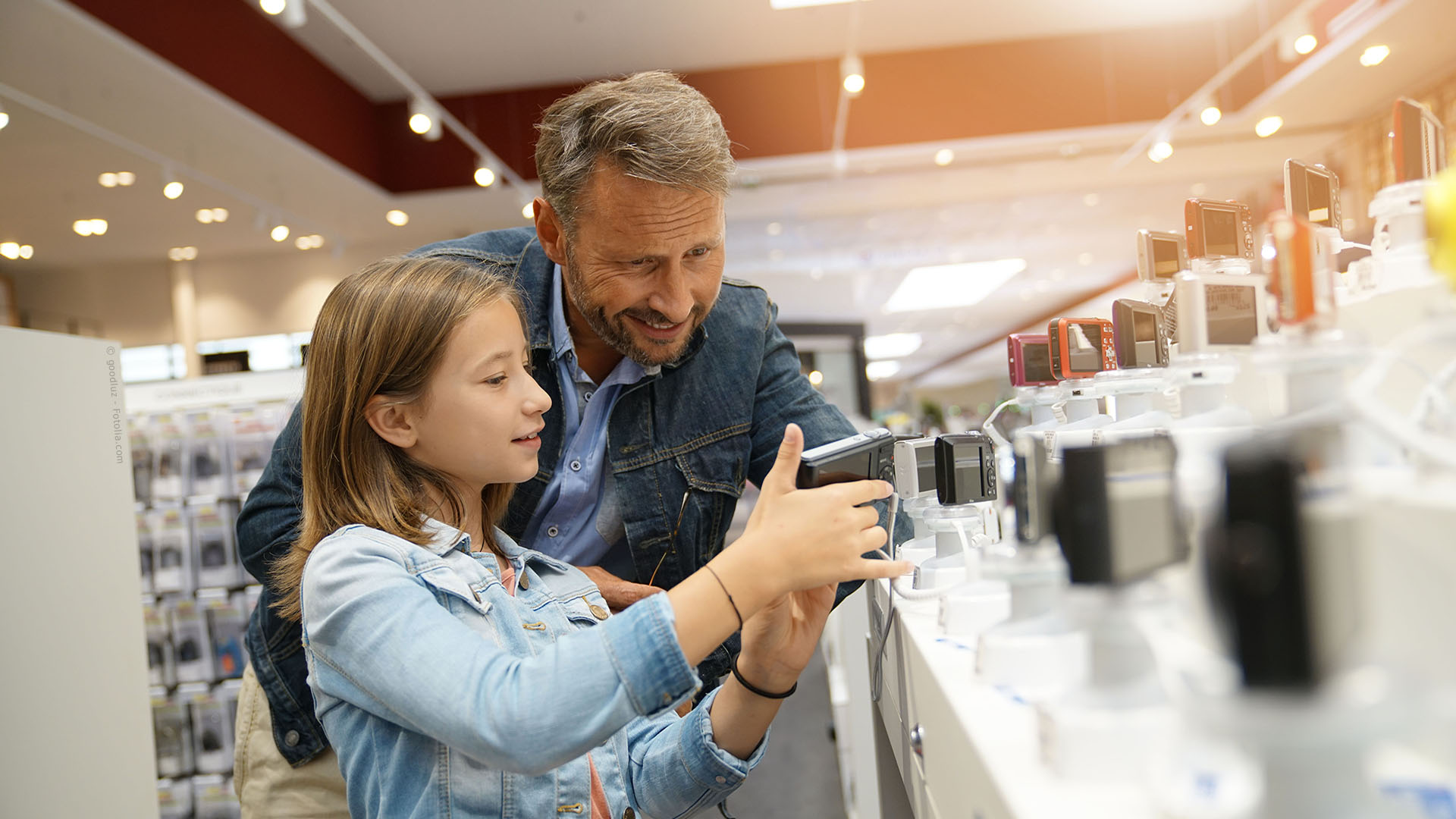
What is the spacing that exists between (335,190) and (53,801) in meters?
4.97

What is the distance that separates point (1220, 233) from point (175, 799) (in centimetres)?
373

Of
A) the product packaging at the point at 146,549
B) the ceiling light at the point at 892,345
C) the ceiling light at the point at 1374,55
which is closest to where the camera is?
the product packaging at the point at 146,549

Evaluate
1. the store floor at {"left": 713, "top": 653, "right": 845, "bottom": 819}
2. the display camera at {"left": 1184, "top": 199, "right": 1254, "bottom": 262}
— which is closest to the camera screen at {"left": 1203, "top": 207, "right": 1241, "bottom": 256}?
the display camera at {"left": 1184, "top": 199, "right": 1254, "bottom": 262}

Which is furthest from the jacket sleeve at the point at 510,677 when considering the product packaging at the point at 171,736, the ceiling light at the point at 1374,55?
the ceiling light at the point at 1374,55

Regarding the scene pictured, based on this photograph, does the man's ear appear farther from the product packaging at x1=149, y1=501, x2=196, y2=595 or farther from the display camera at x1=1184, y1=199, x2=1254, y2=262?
the product packaging at x1=149, y1=501, x2=196, y2=595

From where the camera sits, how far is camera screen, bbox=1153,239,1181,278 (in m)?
1.09

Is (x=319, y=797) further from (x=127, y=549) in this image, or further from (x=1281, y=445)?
(x=1281, y=445)

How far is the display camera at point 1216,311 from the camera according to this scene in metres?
0.79

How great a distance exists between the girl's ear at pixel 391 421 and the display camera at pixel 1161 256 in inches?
35.9

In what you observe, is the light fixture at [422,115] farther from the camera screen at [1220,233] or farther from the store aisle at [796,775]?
the camera screen at [1220,233]

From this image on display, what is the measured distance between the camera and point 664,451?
149cm

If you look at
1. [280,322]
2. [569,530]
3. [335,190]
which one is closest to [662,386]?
[569,530]

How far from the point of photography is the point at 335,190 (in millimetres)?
6055

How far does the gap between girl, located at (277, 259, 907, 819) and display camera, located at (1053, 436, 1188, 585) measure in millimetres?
315
